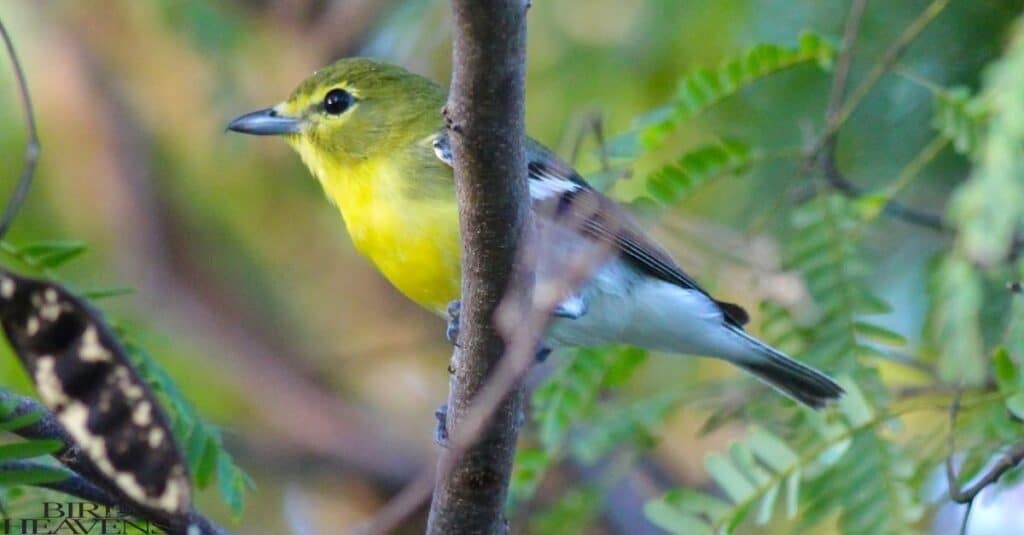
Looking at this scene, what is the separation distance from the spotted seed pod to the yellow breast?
4.51 ft

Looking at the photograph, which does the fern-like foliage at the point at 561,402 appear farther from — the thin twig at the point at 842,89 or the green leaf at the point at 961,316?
the green leaf at the point at 961,316

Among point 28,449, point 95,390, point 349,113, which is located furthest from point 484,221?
point 349,113

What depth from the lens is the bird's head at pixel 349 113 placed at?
3.85m

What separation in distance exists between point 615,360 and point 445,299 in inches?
25.1

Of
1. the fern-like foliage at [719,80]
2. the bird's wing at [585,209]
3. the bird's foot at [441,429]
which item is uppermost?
the fern-like foliage at [719,80]

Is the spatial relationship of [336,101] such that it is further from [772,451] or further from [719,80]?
[772,451]

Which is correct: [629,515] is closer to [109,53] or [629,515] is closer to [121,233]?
[121,233]

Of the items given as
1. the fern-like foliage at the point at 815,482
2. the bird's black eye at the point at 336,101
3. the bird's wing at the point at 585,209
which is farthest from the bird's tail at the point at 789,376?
the bird's black eye at the point at 336,101

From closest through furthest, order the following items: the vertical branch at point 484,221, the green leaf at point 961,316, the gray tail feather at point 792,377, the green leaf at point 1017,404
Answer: the vertical branch at point 484,221
the green leaf at point 961,316
the green leaf at point 1017,404
the gray tail feather at point 792,377

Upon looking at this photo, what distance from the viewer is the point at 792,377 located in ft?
11.8

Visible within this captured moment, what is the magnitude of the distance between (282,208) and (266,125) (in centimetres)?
241

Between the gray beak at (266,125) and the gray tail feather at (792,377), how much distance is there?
55.3 inches

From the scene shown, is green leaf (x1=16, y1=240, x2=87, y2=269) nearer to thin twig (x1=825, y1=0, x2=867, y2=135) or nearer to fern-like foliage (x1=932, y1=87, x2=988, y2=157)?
thin twig (x1=825, y1=0, x2=867, y2=135)

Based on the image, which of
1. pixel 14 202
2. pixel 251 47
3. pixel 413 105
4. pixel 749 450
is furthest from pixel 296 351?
pixel 14 202
